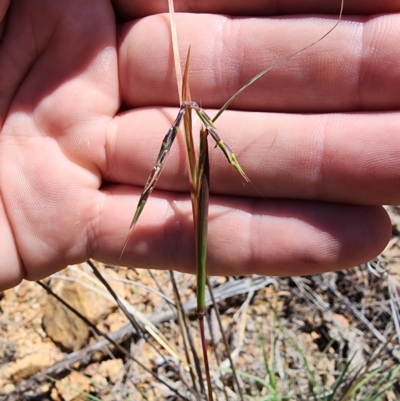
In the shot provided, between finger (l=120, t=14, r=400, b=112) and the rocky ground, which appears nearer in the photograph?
finger (l=120, t=14, r=400, b=112)

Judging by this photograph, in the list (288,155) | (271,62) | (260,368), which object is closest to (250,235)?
(288,155)

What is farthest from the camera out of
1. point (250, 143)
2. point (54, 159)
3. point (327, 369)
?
point (327, 369)

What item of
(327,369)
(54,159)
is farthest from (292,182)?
(327,369)

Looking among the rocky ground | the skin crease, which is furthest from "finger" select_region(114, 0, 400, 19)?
the rocky ground

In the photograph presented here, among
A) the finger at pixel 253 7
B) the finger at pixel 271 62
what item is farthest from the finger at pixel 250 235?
the finger at pixel 253 7

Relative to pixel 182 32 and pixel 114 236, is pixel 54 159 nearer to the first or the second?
pixel 114 236

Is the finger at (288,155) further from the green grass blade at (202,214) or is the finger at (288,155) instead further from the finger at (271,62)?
the green grass blade at (202,214)

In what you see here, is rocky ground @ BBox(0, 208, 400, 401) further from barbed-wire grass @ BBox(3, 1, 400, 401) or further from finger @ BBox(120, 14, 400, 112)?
finger @ BBox(120, 14, 400, 112)

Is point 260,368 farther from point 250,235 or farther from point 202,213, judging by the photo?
point 202,213
